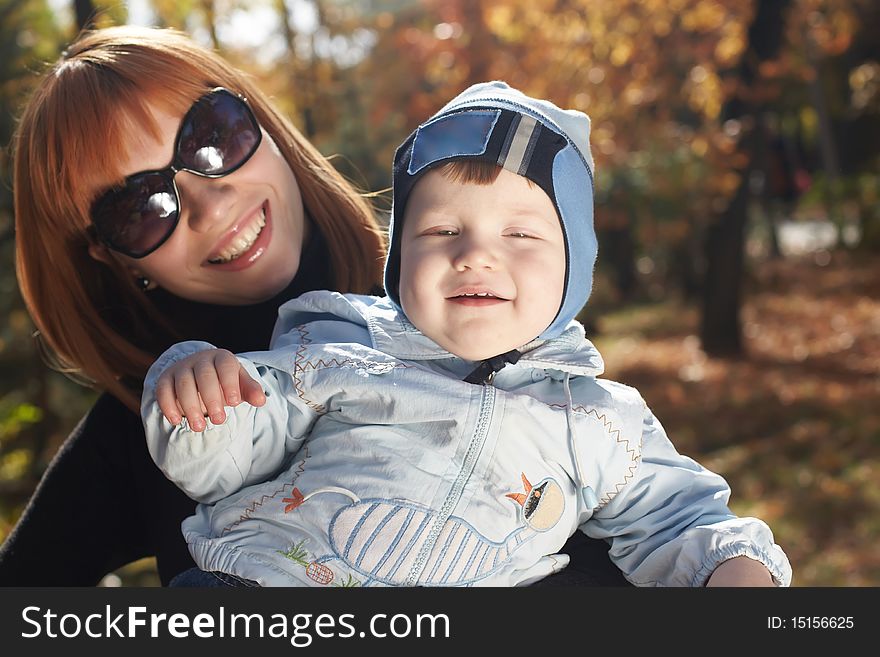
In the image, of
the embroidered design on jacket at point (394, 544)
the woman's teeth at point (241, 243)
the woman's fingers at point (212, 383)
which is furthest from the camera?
the woman's teeth at point (241, 243)

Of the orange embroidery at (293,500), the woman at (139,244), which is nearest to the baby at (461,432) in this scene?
the orange embroidery at (293,500)

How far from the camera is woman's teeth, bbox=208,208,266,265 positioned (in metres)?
2.37

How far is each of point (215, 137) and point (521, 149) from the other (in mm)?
809

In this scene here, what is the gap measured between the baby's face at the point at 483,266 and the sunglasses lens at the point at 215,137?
63 centimetres

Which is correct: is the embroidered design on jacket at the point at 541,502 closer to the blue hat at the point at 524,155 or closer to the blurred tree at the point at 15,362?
the blue hat at the point at 524,155

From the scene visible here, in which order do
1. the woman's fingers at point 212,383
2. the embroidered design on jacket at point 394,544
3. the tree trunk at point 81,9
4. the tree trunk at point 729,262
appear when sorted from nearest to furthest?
the woman's fingers at point 212,383
the embroidered design on jacket at point 394,544
the tree trunk at point 81,9
the tree trunk at point 729,262

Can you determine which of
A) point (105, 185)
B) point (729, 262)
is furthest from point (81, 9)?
point (729, 262)

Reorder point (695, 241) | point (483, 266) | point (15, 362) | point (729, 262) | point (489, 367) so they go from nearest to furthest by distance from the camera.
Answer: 1. point (483, 266)
2. point (489, 367)
3. point (15, 362)
4. point (729, 262)
5. point (695, 241)

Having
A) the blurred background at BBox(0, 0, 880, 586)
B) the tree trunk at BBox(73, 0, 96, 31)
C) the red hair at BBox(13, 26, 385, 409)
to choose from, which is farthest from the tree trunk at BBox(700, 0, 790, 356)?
the red hair at BBox(13, 26, 385, 409)

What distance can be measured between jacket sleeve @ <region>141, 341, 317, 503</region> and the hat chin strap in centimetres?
33

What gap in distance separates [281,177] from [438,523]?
1.03 m

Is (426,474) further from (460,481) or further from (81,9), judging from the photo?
(81,9)

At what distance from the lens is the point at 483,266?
1849 millimetres

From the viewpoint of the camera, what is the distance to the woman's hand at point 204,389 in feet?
5.61
